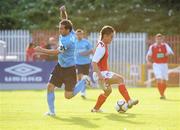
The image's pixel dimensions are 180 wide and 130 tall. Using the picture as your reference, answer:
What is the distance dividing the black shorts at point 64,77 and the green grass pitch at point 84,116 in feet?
2.27

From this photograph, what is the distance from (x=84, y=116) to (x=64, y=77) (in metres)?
1.02

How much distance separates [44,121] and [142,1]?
27374 millimetres

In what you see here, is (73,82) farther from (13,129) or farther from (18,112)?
(13,129)

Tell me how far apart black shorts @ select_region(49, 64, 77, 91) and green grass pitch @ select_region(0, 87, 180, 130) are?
692mm

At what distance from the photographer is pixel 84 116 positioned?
16.9m

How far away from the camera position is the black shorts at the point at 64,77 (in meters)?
17.1

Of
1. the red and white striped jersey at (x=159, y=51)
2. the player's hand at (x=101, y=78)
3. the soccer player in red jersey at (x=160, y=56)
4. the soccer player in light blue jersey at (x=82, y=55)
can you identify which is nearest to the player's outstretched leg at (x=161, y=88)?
the soccer player in red jersey at (x=160, y=56)

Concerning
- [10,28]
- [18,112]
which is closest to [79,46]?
[18,112]

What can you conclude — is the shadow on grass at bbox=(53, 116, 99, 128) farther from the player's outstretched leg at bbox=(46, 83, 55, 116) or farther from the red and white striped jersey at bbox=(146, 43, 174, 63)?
the red and white striped jersey at bbox=(146, 43, 174, 63)

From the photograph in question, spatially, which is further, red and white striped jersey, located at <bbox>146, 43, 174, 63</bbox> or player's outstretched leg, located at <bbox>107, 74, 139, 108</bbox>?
red and white striped jersey, located at <bbox>146, 43, 174, 63</bbox>

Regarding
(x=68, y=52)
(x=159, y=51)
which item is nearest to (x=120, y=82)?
(x=68, y=52)

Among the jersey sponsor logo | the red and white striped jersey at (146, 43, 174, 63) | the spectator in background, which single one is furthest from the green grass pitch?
the spectator in background

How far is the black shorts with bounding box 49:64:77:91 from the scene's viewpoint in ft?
56.2

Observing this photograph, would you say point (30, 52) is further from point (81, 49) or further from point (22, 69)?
point (81, 49)
